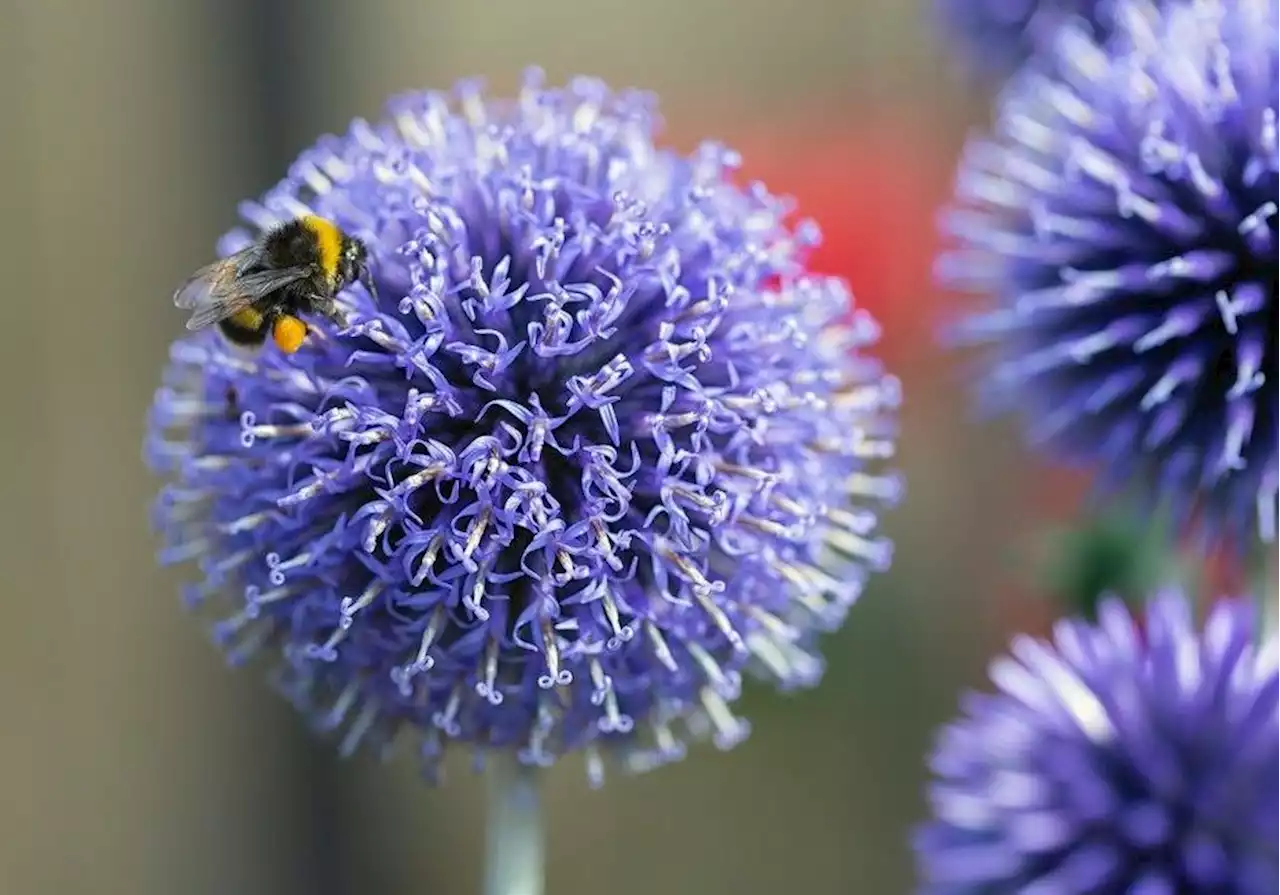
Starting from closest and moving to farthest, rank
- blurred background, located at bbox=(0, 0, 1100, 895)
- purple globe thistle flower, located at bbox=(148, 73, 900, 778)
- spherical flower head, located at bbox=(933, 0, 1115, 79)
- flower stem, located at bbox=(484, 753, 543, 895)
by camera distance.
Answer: purple globe thistle flower, located at bbox=(148, 73, 900, 778) → flower stem, located at bbox=(484, 753, 543, 895) → spherical flower head, located at bbox=(933, 0, 1115, 79) → blurred background, located at bbox=(0, 0, 1100, 895)

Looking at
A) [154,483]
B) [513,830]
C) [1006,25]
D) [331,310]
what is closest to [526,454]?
[331,310]

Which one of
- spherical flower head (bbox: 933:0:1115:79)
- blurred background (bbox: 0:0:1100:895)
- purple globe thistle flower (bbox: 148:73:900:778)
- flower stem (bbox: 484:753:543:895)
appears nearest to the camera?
purple globe thistle flower (bbox: 148:73:900:778)

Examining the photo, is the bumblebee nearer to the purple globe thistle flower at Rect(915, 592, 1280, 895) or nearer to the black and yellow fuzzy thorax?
the black and yellow fuzzy thorax

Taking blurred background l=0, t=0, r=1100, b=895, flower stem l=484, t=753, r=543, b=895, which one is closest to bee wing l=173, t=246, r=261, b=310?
flower stem l=484, t=753, r=543, b=895

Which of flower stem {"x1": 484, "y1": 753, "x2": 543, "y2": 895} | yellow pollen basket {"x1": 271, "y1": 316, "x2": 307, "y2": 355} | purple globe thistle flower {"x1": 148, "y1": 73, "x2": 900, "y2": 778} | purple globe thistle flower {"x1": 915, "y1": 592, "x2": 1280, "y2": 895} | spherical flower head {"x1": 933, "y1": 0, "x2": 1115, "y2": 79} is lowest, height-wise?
purple globe thistle flower {"x1": 915, "y1": 592, "x2": 1280, "y2": 895}

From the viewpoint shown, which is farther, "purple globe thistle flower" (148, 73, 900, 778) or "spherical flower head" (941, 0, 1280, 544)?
"spherical flower head" (941, 0, 1280, 544)

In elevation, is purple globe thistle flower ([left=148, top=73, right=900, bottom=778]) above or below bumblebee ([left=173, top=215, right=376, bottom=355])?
below

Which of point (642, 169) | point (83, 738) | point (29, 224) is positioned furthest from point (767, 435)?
point (83, 738)

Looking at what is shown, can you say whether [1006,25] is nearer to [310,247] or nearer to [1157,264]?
[1157,264]
